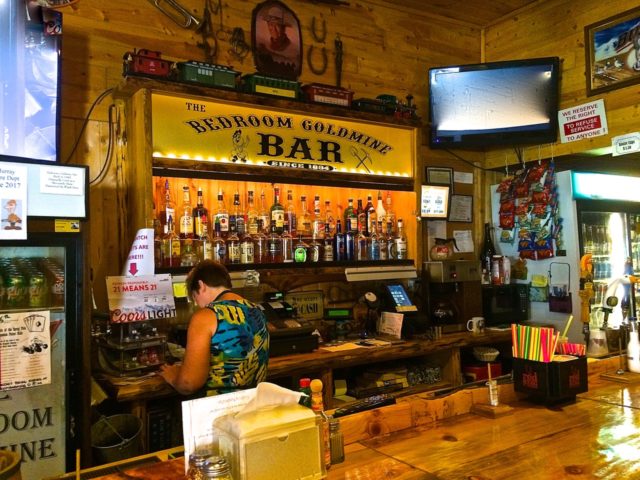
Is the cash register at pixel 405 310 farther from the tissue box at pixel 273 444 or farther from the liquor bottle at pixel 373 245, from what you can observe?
the tissue box at pixel 273 444

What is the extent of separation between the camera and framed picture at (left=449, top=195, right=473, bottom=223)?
496cm

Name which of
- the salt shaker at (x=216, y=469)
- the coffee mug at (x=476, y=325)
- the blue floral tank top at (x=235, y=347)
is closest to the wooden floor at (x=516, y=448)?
the salt shaker at (x=216, y=469)

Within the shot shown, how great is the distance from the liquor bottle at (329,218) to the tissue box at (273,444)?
2.68 m

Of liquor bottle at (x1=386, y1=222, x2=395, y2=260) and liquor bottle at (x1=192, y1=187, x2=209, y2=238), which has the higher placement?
liquor bottle at (x1=192, y1=187, x2=209, y2=238)

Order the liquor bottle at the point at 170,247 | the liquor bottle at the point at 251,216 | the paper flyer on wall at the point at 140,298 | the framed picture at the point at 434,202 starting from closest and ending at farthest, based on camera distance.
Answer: the paper flyer on wall at the point at 140,298, the liquor bottle at the point at 170,247, the liquor bottle at the point at 251,216, the framed picture at the point at 434,202

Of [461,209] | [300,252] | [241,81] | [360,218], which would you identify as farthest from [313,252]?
[461,209]

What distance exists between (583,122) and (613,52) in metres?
0.52

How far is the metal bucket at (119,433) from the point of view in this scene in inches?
100

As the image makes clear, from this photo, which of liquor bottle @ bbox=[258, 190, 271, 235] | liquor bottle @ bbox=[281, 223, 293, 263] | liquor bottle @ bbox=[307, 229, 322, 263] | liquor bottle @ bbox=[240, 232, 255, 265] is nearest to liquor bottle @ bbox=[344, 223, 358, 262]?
liquor bottle @ bbox=[307, 229, 322, 263]

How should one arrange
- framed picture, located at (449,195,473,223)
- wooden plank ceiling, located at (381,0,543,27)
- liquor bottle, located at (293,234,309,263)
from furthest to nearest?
framed picture, located at (449,195,473,223), wooden plank ceiling, located at (381,0,543,27), liquor bottle, located at (293,234,309,263)

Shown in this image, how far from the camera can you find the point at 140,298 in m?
2.92

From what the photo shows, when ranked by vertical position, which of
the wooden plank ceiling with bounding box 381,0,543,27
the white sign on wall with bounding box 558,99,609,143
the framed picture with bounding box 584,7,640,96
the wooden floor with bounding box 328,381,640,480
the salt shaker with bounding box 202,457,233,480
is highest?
the wooden plank ceiling with bounding box 381,0,543,27

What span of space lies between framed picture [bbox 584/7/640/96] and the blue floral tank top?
3272mm

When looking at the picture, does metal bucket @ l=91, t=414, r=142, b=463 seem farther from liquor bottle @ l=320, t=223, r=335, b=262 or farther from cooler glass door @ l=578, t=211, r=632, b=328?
cooler glass door @ l=578, t=211, r=632, b=328
